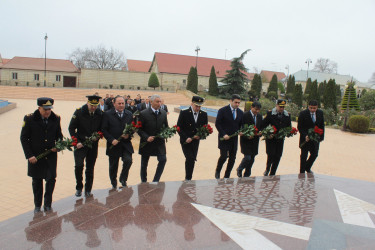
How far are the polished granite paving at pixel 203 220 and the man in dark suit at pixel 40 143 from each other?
0.39m

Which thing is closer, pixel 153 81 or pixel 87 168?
pixel 87 168

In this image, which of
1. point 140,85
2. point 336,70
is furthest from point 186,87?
point 336,70

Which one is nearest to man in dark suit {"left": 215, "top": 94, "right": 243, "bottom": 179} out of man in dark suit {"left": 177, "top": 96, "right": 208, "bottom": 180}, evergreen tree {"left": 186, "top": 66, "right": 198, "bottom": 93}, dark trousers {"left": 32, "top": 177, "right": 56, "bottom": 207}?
man in dark suit {"left": 177, "top": 96, "right": 208, "bottom": 180}

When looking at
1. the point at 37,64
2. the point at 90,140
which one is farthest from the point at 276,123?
the point at 37,64

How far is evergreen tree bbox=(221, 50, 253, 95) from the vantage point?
44.2 m

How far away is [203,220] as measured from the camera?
3682 mm

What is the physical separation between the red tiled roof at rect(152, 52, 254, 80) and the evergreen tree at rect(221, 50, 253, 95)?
640 inches

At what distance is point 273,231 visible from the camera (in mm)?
3375

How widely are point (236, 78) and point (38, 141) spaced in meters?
42.0

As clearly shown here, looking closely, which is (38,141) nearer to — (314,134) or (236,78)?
(314,134)

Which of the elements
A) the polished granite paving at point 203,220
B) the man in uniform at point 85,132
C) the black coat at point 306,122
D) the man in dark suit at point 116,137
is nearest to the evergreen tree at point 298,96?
the black coat at point 306,122

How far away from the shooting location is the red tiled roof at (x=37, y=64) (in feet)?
177

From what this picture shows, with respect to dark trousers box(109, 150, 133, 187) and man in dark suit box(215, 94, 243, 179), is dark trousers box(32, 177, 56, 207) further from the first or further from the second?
man in dark suit box(215, 94, 243, 179)

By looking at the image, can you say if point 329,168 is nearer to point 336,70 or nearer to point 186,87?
point 186,87
